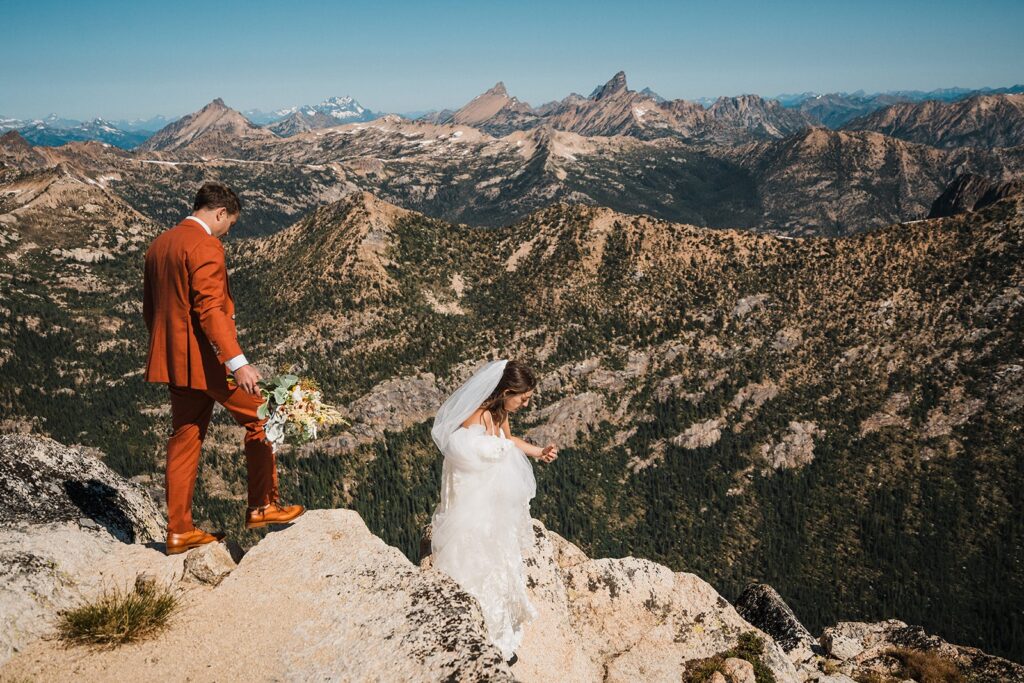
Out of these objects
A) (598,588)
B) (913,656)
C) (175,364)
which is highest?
(175,364)

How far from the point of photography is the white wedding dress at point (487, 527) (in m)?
14.8

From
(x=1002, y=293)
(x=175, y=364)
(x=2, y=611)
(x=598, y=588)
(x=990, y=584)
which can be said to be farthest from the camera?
(x=1002, y=293)

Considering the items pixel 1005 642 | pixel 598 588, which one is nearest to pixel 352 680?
pixel 598 588

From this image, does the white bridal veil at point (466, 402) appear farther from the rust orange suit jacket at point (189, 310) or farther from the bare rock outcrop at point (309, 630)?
the rust orange suit jacket at point (189, 310)

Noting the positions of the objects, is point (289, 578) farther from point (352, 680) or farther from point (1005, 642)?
point (1005, 642)

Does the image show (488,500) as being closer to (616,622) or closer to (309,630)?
(309,630)

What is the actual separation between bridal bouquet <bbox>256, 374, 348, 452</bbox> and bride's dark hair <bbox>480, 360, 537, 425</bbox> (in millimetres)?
3846

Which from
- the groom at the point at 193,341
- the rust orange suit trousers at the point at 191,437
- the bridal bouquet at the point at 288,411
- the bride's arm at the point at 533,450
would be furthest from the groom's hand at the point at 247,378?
the bride's arm at the point at 533,450

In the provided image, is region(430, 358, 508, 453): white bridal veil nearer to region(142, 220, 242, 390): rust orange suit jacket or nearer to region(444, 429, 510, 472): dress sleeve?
region(444, 429, 510, 472): dress sleeve

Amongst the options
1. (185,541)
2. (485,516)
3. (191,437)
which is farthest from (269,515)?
(485,516)

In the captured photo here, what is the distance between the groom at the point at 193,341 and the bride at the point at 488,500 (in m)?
4.99

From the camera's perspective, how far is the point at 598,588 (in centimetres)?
2012

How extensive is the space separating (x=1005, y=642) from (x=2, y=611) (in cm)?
17861

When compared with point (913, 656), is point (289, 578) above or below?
above
